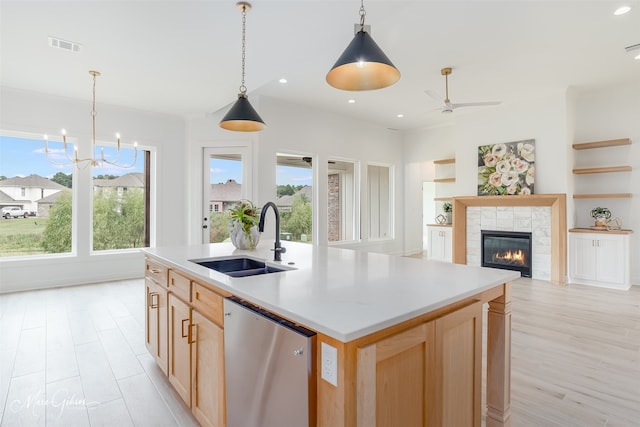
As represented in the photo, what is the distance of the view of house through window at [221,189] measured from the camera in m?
5.83

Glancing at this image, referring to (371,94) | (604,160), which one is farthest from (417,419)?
(604,160)

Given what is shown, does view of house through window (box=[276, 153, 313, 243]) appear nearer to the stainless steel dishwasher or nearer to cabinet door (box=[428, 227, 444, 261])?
cabinet door (box=[428, 227, 444, 261])

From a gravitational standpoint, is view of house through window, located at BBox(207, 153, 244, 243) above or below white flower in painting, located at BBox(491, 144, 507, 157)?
below

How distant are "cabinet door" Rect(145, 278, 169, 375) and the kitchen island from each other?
21mm

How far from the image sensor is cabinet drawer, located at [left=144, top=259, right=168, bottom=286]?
2.20 metres

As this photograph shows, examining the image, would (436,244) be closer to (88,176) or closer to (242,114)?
(242,114)

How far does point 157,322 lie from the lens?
7.63ft

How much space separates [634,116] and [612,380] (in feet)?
16.1

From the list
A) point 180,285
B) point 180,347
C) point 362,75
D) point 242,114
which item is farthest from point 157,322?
point 362,75

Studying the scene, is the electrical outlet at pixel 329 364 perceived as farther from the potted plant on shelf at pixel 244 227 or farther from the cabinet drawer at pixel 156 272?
the potted plant on shelf at pixel 244 227

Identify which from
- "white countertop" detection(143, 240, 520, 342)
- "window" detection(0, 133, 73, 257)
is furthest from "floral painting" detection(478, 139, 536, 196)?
"window" detection(0, 133, 73, 257)

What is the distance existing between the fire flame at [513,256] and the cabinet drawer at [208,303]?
5.83m

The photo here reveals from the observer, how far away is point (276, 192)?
19.4 ft

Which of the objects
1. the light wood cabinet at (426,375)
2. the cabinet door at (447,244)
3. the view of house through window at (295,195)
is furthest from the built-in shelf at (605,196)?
the light wood cabinet at (426,375)
